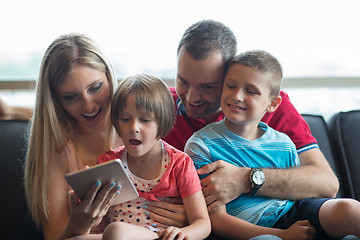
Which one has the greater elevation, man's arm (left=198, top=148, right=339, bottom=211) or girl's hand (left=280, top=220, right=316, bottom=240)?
man's arm (left=198, top=148, right=339, bottom=211)

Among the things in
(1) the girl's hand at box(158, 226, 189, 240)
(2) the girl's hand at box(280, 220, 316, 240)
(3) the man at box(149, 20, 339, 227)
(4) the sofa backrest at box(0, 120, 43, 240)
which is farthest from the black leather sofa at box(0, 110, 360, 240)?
(1) the girl's hand at box(158, 226, 189, 240)

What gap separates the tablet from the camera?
1.17m

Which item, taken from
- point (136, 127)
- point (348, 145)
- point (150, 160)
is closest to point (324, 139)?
point (348, 145)

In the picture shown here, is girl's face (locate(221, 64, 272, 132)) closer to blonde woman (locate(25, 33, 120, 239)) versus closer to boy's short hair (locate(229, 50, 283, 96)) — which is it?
boy's short hair (locate(229, 50, 283, 96))

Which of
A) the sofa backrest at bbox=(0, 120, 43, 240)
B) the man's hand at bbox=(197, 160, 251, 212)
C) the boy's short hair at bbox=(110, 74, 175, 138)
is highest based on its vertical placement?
the boy's short hair at bbox=(110, 74, 175, 138)

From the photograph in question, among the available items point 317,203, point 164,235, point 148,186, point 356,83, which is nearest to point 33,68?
point 148,186

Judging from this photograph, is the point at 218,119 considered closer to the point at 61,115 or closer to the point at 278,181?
→ the point at 278,181

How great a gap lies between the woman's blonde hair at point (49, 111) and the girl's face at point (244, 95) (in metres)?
0.48

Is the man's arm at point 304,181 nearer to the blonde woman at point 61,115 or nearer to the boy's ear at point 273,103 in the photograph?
the boy's ear at point 273,103

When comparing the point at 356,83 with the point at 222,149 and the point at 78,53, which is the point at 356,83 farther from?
the point at 78,53

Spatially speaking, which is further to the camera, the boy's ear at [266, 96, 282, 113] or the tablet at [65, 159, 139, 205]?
the boy's ear at [266, 96, 282, 113]

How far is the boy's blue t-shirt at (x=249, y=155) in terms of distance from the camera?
5.04ft

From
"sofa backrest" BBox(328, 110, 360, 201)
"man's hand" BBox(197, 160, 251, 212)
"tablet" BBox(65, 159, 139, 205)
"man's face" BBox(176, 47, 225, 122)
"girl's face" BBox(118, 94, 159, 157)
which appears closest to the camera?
"tablet" BBox(65, 159, 139, 205)

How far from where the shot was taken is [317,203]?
4.94 feet
